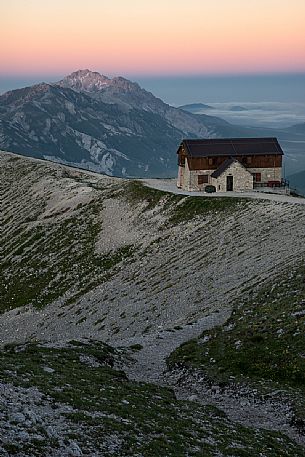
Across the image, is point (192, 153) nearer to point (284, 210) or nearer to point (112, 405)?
point (284, 210)

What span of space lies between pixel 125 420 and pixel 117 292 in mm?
42628

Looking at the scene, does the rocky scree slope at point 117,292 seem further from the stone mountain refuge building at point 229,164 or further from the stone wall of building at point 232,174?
the stone mountain refuge building at point 229,164

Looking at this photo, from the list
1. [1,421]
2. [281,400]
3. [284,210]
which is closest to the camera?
[1,421]

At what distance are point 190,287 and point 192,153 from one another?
164ft

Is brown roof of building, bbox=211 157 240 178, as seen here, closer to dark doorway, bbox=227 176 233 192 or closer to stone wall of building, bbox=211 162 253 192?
stone wall of building, bbox=211 162 253 192

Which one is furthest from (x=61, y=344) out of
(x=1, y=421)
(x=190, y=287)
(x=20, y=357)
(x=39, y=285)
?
(x=39, y=285)

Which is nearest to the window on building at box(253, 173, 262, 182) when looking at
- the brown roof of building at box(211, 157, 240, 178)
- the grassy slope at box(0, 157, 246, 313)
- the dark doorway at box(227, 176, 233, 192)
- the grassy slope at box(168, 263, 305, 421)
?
the brown roof of building at box(211, 157, 240, 178)

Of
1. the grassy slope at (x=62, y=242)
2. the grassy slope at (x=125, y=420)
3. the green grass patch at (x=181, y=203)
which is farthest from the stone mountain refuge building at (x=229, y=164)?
the grassy slope at (x=125, y=420)

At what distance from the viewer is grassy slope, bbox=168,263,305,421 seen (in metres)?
32.2

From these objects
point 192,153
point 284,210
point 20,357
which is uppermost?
point 192,153

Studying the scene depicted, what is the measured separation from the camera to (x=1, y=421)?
2042 cm

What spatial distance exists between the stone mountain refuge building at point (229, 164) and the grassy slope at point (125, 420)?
235 ft

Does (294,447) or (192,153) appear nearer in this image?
(294,447)

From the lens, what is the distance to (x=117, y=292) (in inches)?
2606
